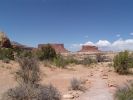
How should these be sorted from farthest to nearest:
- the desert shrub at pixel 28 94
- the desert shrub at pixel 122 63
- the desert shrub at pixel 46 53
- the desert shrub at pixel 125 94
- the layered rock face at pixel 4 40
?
the layered rock face at pixel 4 40, the desert shrub at pixel 46 53, the desert shrub at pixel 122 63, the desert shrub at pixel 28 94, the desert shrub at pixel 125 94

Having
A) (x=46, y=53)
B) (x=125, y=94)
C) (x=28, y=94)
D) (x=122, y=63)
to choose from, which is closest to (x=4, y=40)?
(x=46, y=53)

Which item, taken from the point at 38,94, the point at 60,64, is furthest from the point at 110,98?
the point at 60,64

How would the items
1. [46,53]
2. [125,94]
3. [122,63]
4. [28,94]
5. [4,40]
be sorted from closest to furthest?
[125,94], [28,94], [122,63], [46,53], [4,40]

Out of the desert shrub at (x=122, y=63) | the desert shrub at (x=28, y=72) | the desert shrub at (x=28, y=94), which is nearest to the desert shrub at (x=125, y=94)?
the desert shrub at (x=28, y=94)

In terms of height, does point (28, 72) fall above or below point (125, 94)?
above

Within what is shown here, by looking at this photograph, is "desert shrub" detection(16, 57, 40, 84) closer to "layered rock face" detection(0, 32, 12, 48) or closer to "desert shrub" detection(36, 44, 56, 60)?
"desert shrub" detection(36, 44, 56, 60)

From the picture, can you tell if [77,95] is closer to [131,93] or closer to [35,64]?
[131,93]

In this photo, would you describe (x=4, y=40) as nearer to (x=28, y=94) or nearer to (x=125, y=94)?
(x=28, y=94)

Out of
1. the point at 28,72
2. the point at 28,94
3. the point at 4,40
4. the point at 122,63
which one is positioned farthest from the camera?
the point at 4,40

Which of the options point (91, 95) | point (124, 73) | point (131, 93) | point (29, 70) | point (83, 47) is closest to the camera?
point (131, 93)

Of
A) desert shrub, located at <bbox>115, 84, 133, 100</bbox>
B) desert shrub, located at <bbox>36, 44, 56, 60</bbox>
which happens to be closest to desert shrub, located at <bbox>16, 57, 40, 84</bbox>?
desert shrub, located at <bbox>115, 84, 133, 100</bbox>

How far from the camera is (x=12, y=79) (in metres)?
19.4

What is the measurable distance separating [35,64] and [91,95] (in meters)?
Answer: 6.08

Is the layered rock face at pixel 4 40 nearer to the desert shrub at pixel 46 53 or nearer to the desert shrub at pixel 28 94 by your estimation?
the desert shrub at pixel 46 53
